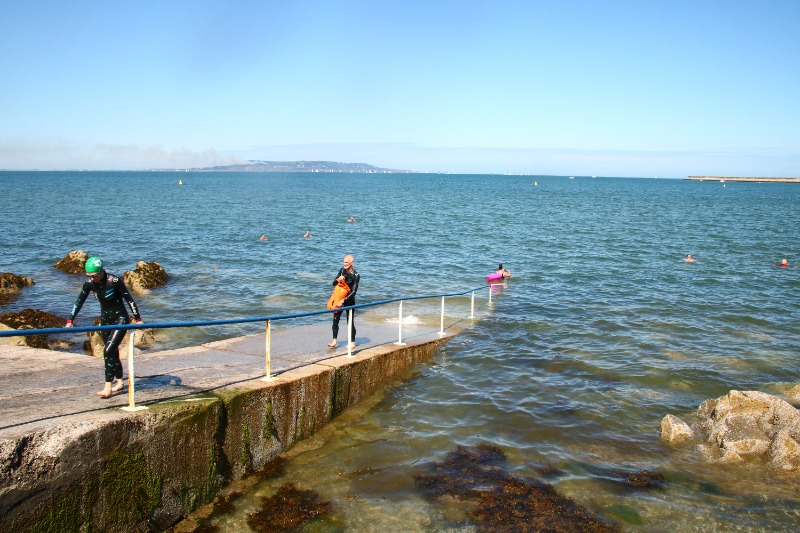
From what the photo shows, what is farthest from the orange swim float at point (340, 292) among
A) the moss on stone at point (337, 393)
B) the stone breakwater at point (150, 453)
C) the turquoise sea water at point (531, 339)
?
the turquoise sea water at point (531, 339)

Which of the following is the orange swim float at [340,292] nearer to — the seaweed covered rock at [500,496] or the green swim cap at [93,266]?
the seaweed covered rock at [500,496]

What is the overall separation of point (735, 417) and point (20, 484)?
9033 mm

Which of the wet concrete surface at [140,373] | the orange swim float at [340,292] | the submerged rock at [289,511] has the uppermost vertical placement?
the orange swim float at [340,292]

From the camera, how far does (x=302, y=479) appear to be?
23.0 ft

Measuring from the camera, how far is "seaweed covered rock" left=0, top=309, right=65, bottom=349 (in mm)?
12071

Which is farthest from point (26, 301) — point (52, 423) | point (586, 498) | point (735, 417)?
point (735, 417)

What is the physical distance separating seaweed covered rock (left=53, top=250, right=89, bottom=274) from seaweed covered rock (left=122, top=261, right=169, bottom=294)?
388cm

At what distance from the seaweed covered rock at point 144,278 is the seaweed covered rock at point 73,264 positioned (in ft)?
12.7

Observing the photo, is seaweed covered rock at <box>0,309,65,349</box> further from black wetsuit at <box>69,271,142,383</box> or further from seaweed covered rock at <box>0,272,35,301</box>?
black wetsuit at <box>69,271,142,383</box>

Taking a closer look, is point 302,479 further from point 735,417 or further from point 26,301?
point 26,301

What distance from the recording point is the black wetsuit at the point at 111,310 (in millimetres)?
6178

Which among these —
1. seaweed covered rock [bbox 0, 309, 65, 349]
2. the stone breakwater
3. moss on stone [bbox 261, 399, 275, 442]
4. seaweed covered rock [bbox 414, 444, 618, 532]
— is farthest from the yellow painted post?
seaweed covered rock [bbox 0, 309, 65, 349]

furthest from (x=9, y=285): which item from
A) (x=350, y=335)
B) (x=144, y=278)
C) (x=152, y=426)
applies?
(x=152, y=426)

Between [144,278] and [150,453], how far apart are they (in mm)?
15501
